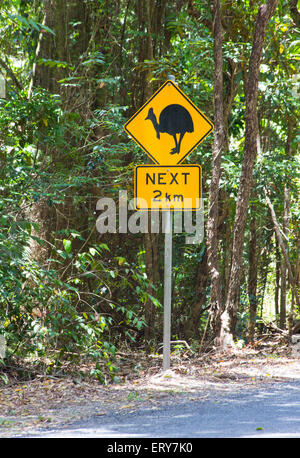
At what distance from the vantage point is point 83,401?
18.9 feet

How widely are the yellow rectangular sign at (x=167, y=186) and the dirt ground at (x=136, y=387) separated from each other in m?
2.02

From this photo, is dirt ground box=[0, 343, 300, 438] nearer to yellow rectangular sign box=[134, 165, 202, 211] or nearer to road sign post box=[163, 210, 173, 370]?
road sign post box=[163, 210, 173, 370]

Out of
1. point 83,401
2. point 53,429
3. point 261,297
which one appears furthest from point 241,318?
point 53,429

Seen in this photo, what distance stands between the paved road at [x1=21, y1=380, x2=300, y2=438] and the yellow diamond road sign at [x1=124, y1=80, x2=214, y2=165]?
289 cm

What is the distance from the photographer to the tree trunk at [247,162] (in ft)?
27.7

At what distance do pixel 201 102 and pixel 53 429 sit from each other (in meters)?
7.52

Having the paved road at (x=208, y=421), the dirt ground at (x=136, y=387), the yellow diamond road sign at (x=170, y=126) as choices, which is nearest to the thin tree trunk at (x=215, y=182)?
the dirt ground at (x=136, y=387)

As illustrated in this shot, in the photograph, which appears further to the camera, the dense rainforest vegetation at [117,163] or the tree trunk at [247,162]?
the tree trunk at [247,162]

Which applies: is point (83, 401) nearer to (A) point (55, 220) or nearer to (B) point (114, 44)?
(A) point (55, 220)

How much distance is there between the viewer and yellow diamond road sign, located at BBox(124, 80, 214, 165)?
6.79 m

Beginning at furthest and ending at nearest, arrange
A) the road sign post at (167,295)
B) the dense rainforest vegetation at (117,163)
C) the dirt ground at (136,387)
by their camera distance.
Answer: the dense rainforest vegetation at (117,163)
the road sign post at (167,295)
the dirt ground at (136,387)

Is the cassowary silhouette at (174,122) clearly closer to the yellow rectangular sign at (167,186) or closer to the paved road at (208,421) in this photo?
the yellow rectangular sign at (167,186)

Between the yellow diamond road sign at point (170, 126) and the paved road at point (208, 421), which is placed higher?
the yellow diamond road sign at point (170, 126)

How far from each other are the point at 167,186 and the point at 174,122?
0.78 m
